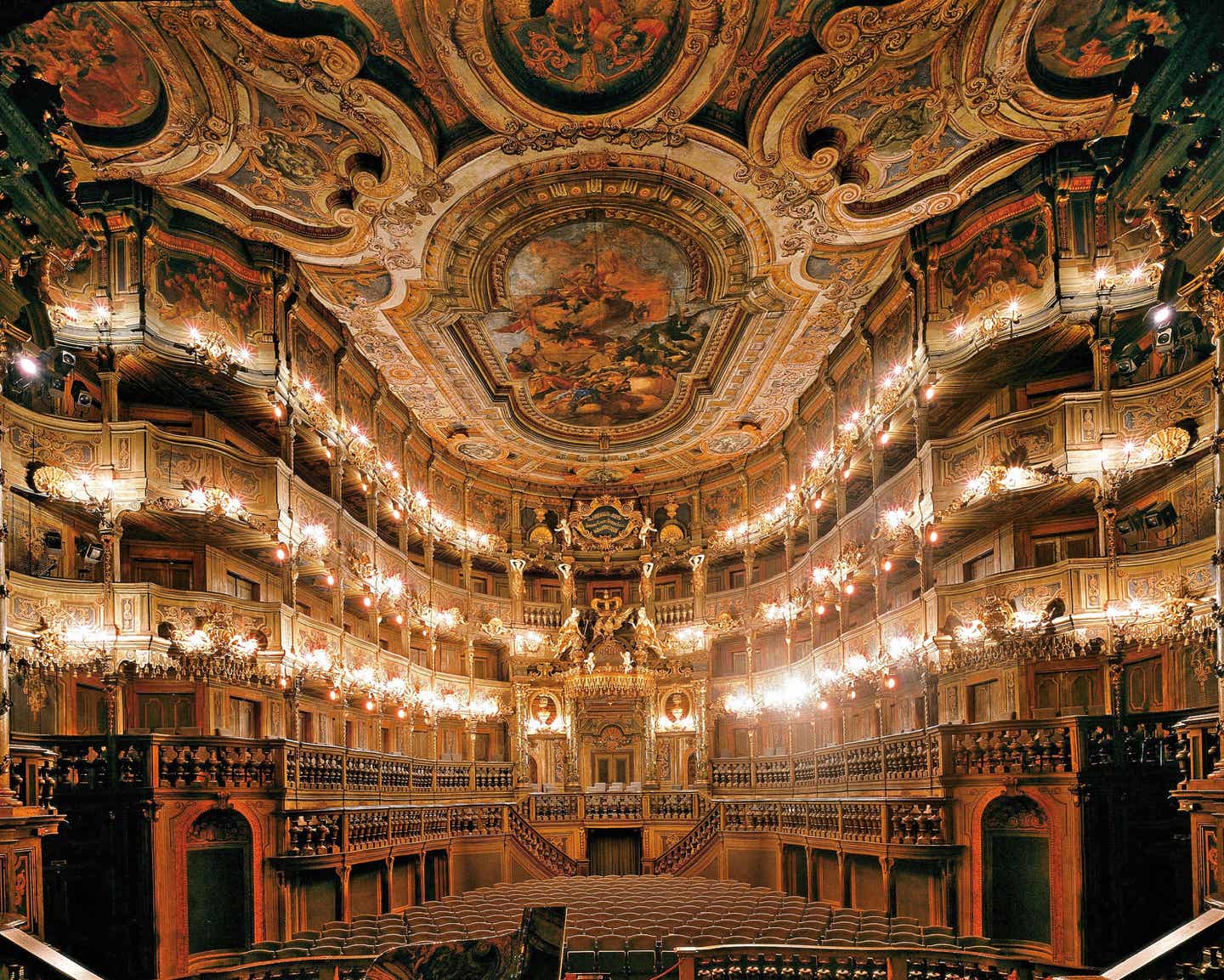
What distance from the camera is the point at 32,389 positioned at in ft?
54.4

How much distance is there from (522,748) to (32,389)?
21.3 metres

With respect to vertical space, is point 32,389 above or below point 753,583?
above

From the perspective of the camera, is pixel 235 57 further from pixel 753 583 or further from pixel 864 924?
pixel 753 583

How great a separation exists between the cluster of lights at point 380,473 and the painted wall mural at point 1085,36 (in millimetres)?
15769

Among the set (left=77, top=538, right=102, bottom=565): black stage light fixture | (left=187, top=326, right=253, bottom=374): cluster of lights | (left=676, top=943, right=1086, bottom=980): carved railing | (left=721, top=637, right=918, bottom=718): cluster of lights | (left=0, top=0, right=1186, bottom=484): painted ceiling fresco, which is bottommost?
(left=676, top=943, right=1086, bottom=980): carved railing

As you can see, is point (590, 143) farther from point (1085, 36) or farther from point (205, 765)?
point (205, 765)

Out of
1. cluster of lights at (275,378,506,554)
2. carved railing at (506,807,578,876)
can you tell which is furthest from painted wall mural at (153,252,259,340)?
carved railing at (506,807,578,876)

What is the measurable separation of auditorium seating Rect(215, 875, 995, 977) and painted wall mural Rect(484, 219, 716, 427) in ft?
43.8

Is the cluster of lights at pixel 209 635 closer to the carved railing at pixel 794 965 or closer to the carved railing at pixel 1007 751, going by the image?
the carved railing at pixel 794 965

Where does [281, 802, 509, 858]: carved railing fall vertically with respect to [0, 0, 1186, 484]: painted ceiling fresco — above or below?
below

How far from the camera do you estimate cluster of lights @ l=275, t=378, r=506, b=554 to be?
70.2ft

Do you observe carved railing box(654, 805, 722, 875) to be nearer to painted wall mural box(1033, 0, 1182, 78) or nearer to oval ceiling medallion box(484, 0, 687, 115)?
oval ceiling medallion box(484, 0, 687, 115)

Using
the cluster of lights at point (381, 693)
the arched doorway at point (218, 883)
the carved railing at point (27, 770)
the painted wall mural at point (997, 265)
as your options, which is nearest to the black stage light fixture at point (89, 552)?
the cluster of lights at point (381, 693)

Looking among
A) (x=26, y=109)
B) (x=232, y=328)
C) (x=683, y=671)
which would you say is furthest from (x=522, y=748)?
(x=26, y=109)
